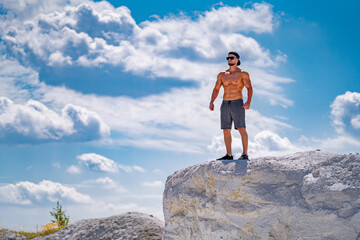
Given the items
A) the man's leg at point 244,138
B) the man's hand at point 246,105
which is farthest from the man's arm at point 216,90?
the man's leg at point 244,138

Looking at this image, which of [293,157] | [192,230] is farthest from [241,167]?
[192,230]

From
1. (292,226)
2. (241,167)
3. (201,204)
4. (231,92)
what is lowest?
(292,226)

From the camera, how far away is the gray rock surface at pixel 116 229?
11648mm

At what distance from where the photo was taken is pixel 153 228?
1188cm

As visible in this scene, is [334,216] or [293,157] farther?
[293,157]

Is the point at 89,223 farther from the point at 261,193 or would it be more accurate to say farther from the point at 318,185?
the point at 318,185

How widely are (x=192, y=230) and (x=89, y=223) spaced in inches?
230

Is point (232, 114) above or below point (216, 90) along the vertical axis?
below

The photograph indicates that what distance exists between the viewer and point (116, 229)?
12.1 m

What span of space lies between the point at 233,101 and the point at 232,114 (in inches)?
11.2

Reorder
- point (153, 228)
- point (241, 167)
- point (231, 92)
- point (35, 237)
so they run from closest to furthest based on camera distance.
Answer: point (241, 167) → point (231, 92) → point (153, 228) → point (35, 237)

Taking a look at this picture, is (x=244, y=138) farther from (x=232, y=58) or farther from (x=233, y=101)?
(x=232, y=58)

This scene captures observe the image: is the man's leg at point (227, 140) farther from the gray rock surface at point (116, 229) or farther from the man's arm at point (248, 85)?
the gray rock surface at point (116, 229)

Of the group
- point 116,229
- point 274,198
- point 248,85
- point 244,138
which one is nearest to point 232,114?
point 244,138
